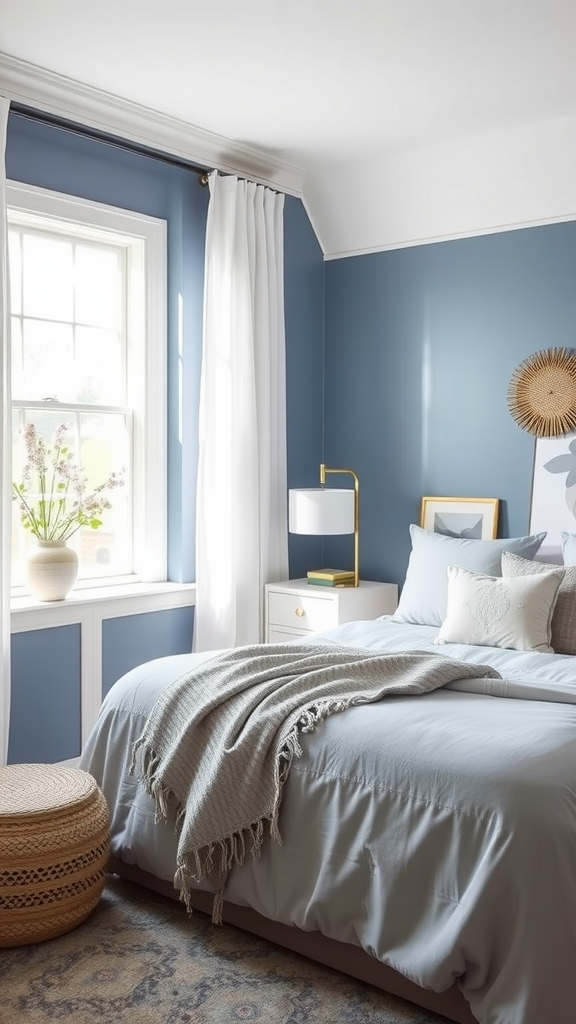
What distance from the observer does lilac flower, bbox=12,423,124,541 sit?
160 inches

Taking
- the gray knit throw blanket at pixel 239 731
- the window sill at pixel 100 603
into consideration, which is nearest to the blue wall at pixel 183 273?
the window sill at pixel 100 603

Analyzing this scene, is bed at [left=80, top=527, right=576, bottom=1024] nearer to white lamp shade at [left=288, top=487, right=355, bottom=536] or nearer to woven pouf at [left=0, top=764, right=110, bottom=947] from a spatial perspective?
woven pouf at [left=0, top=764, right=110, bottom=947]

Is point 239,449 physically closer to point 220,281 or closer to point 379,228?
point 220,281

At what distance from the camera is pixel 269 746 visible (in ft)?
8.47

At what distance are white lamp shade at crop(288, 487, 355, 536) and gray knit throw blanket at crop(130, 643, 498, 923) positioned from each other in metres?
1.47

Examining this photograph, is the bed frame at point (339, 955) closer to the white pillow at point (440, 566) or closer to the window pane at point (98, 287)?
the white pillow at point (440, 566)

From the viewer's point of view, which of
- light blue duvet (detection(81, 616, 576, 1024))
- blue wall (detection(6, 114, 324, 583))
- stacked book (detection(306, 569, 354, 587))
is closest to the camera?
light blue duvet (detection(81, 616, 576, 1024))

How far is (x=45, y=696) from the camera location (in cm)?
396

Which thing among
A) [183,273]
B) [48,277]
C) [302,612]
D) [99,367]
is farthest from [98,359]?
[302,612]

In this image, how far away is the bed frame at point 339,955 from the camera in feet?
7.43

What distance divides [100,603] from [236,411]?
113 cm

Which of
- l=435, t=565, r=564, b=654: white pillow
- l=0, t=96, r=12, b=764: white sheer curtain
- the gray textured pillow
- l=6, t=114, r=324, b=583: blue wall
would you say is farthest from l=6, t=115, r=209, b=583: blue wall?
the gray textured pillow

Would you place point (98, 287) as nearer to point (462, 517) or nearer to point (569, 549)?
point (462, 517)

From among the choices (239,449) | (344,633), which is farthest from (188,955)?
(239,449)
